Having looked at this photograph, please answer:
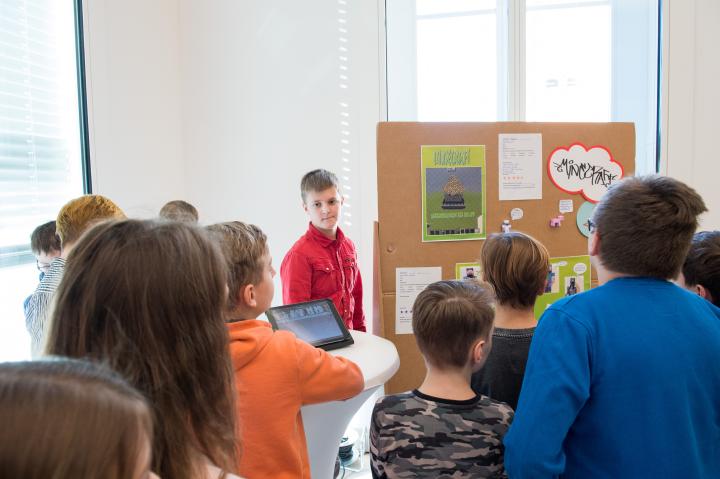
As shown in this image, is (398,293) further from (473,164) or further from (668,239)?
(668,239)

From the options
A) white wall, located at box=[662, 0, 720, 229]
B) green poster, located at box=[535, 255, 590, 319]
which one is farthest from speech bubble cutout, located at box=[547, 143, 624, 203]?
A: white wall, located at box=[662, 0, 720, 229]

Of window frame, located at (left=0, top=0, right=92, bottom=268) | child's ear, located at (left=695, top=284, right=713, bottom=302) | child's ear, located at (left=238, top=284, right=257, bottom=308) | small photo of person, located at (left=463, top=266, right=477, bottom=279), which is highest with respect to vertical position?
window frame, located at (left=0, top=0, right=92, bottom=268)

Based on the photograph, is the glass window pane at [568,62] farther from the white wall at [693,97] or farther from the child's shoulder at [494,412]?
the child's shoulder at [494,412]

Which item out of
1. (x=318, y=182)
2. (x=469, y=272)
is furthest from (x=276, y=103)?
(x=469, y=272)

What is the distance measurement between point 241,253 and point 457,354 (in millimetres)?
570

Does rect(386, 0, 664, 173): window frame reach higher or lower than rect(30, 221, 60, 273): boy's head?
higher

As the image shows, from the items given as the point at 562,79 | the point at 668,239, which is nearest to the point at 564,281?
the point at 668,239

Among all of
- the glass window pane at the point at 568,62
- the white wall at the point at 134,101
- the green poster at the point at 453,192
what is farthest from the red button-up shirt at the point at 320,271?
the glass window pane at the point at 568,62

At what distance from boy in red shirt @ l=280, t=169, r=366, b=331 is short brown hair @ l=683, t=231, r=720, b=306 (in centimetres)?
153

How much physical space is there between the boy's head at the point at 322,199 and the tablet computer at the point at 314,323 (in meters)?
1.02

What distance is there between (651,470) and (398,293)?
1248 mm

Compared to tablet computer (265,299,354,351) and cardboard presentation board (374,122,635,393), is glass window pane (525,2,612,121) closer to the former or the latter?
cardboard presentation board (374,122,635,393)

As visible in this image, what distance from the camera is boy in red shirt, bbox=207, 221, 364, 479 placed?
117 cm

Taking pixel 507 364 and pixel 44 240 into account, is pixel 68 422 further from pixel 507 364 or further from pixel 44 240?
pixel 44 240
